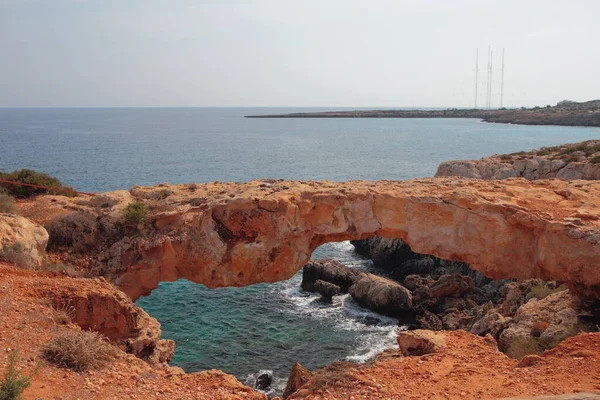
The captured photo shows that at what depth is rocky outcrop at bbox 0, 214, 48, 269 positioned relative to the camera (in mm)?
11399

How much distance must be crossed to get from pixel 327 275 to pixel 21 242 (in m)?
20.1

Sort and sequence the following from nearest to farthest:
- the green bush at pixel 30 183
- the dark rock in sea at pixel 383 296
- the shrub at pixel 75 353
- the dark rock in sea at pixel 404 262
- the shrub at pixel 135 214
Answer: the shrub at pixel 75 353, the shrub at pixel 135 214, the green bush at pixel 30 183, the dark rock in sea at pixel 383 296, the dark rock in sea at pixel 404 262

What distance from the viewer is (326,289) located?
92.1 ft

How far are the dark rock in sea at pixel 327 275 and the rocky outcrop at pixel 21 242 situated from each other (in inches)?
733

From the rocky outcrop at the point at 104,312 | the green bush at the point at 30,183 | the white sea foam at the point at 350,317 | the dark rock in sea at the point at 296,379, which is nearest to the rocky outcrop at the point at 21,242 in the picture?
the rocky outcrop at the point at 104,312

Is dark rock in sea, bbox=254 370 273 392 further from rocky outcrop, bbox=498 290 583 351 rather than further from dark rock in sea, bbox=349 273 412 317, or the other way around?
rocky outcrop, bbox=498 290 583 351

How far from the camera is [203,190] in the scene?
16.5 metres

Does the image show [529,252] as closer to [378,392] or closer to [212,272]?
[378,392]

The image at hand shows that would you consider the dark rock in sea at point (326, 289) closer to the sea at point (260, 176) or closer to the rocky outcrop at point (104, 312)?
the sea at point (260, 176)

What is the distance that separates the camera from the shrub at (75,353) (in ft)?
26.9

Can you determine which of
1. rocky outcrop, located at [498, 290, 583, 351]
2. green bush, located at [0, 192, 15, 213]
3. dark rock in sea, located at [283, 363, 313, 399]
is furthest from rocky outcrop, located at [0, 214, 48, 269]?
rocky outcrop, located at [498, 290, 583, 351]

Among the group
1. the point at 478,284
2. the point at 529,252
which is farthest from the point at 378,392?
the point at 478,284

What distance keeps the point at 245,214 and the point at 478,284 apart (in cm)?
1910

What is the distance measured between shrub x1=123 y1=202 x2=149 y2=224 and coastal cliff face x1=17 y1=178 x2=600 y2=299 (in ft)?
0.82
